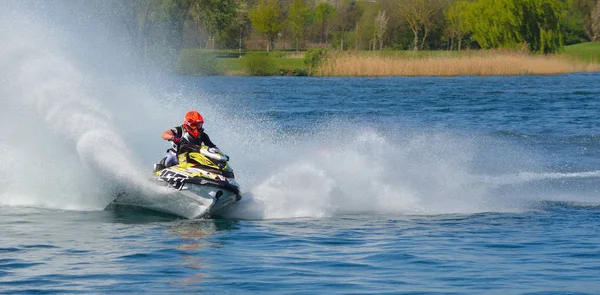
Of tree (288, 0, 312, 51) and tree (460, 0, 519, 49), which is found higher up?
tree (288, 0, 312, 51)

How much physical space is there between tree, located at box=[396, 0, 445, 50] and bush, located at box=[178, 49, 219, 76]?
33.9 meters

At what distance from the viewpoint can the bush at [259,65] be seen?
194 feet

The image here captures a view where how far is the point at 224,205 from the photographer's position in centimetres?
1214

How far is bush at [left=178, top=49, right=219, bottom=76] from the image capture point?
56247mm

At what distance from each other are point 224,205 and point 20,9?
23.6ft

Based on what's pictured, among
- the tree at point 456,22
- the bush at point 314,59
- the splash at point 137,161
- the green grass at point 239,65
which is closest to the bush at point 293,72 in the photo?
the bush at point 314,59

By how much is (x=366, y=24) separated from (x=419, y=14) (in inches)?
279

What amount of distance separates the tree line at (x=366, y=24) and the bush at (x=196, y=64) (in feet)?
1.95

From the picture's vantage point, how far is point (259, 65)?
5934cm

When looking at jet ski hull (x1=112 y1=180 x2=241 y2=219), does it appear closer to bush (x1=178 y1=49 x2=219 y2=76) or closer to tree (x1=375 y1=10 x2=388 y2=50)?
bush (x1=178 y1=49 x2=219 y2=76)

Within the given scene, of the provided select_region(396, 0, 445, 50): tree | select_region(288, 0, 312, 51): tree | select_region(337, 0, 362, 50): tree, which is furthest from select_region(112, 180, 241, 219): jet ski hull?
select_region(337, 0, 362, 50): tree

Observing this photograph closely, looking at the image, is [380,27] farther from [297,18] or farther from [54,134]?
[54,134]

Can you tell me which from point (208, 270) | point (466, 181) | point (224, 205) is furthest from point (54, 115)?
point (466, 181)

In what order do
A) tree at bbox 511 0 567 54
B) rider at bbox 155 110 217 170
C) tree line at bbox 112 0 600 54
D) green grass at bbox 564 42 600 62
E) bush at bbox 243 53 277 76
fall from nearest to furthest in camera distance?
rider at bbox 155 110 217 170 → tree line at bbox 112 0 600 54 → bush at bbox 243 53 277 76 → tree at bbox 511 0 567 54 → green grass at bbox 564 42 600 62
